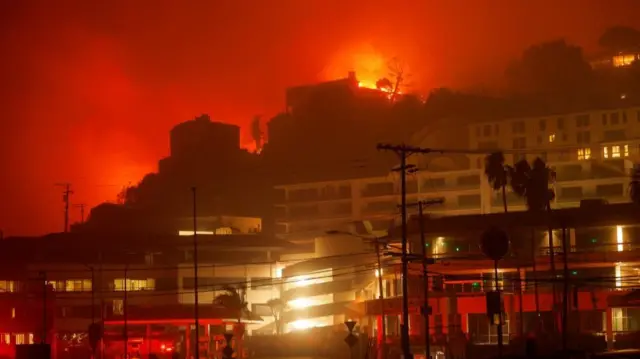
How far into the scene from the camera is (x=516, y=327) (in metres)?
79.1

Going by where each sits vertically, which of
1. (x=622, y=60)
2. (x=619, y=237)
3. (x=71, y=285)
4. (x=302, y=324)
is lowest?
(x=302, y=324)

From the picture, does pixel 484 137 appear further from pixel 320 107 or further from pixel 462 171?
pixel 320 107

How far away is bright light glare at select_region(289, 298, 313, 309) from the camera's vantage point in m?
110

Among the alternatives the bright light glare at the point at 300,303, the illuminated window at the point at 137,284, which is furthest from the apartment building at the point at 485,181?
the illuminated window at the point at 137,284

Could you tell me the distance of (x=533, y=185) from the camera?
90.6m

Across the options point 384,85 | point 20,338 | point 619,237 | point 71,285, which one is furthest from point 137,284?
point 384,85

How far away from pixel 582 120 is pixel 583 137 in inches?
93.6

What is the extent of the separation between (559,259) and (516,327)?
6.69m

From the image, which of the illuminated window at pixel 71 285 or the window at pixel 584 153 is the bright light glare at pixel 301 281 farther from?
the window at pixel 584 153

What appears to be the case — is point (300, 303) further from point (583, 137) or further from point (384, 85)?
point (384, 85)

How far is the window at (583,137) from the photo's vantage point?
418 ft

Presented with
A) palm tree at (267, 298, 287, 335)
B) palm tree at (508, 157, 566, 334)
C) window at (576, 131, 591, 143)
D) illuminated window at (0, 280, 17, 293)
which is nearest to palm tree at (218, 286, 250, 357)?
palm tree at (267, 298, 287, 335)

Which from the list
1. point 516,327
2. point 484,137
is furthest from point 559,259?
point 484,137

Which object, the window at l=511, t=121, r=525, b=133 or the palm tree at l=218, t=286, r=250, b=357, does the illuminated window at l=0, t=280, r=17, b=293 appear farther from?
the window at l=511, t=121, r=525, b=133
